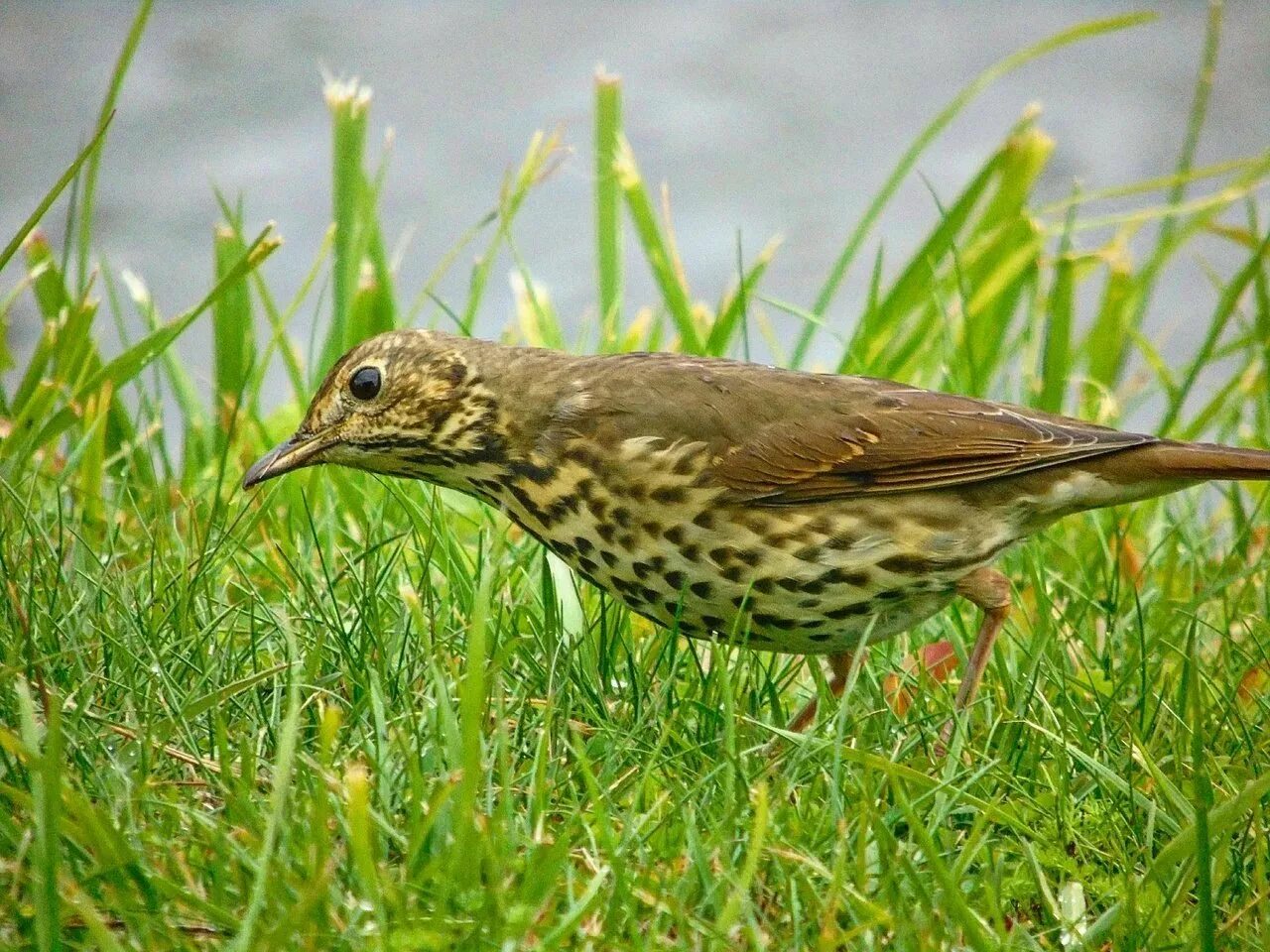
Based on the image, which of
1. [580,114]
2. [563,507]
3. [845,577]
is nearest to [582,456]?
[563,507]

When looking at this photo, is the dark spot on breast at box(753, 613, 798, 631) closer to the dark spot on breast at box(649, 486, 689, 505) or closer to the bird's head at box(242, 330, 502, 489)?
the dark spot on breast at box(649, 486, 689, 505)

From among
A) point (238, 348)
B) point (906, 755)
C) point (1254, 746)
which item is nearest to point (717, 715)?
point (906, 755)

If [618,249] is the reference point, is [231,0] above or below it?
above

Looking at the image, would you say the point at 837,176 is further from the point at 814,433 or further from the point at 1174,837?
the point at 1174,837

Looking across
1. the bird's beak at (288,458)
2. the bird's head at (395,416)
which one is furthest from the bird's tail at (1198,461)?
the bird's beak at (288,458)

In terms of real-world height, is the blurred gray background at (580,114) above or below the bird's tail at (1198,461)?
above

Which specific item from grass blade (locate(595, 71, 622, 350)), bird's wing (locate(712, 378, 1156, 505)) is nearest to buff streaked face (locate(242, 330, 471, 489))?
bird's wing (locate(712, 378, 1156, 505))

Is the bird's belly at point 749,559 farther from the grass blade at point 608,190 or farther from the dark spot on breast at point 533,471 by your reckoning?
the grass blade at point 608,190
